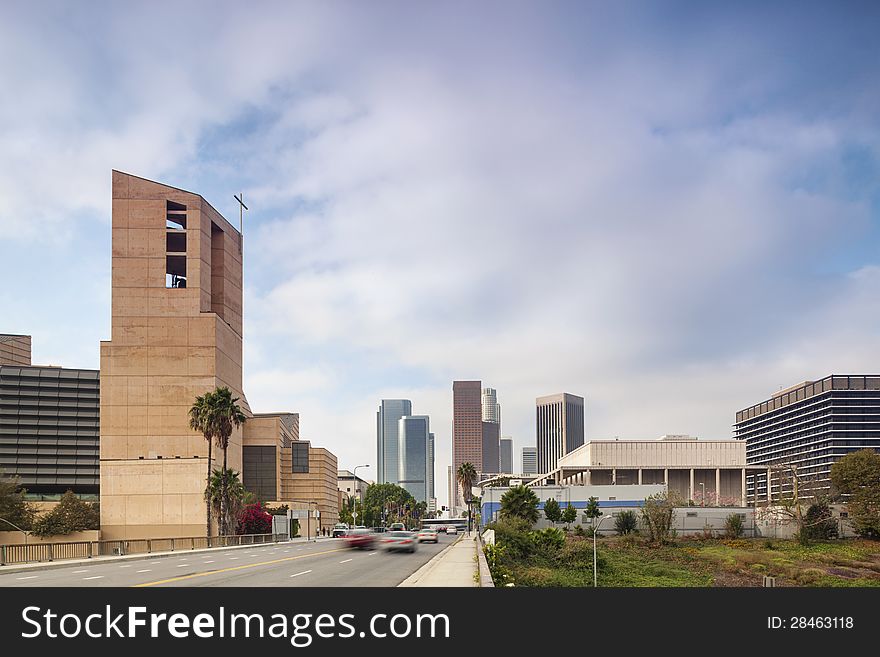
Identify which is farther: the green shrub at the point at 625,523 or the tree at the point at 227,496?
the green shrub at the point at 625,523

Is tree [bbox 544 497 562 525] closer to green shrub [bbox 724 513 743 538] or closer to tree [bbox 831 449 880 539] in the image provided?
green shrub [bbox 724 513 743 538]

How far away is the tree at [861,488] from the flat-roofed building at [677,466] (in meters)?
51.6

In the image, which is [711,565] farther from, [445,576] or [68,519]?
[68,519]

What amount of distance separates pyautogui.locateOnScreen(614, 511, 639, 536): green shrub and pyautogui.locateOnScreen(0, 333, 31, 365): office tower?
132790 millimetres

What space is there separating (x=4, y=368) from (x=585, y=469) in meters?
95.1

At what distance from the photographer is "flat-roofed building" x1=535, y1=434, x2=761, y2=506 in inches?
5748

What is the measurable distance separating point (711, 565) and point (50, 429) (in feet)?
349

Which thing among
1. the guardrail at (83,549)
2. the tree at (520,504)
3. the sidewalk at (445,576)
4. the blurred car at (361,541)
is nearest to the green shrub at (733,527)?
the tree at (520,504)

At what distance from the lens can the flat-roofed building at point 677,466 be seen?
146 meters

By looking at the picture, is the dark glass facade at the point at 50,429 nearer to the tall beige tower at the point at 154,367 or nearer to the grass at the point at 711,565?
the tall beige tower at the point at 154,367
